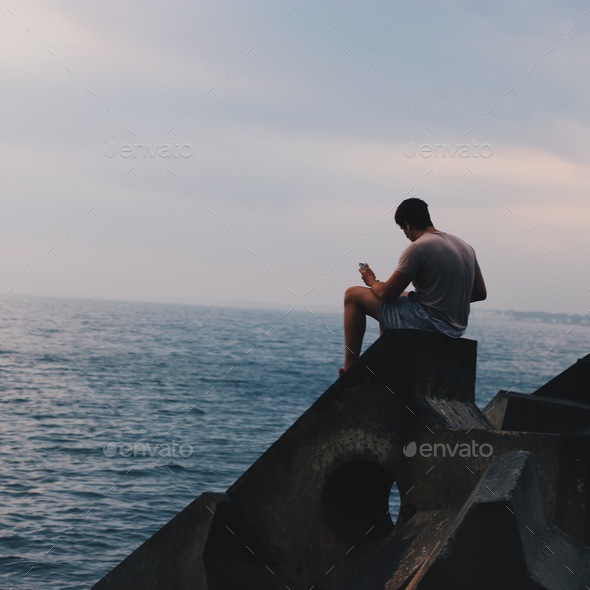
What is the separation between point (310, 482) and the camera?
5.00 metres

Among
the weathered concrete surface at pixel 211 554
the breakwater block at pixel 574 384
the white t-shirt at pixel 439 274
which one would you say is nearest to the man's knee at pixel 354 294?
the white t-shirt at pixel 439 274

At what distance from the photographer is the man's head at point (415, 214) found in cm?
579

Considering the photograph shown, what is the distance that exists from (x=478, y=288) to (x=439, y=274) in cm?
58

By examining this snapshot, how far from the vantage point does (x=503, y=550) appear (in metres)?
3.38

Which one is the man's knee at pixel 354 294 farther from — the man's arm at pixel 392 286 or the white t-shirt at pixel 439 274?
the white t-shirt at pixel 439 274

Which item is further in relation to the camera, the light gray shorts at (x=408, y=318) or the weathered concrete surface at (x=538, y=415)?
the weathered concrete surface at (x=538, y=415)

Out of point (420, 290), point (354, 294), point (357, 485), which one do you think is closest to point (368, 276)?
point (354, 294)

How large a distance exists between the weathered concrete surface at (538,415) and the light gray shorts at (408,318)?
135 centimetres

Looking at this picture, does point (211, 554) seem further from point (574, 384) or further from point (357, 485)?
point (574, 384)

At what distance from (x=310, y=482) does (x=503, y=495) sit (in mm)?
1689

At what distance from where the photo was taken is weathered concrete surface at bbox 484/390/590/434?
6.56 m

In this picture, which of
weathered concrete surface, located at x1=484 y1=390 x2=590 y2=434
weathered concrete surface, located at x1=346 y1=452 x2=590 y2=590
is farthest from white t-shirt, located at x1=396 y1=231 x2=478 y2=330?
weathered concrete surface, located at x1=346 y1=452 x2=590 y2=590

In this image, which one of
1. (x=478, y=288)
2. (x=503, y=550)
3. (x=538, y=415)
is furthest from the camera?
(x=538, y=415)

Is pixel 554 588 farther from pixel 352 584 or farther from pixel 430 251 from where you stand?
pixel 430 251
